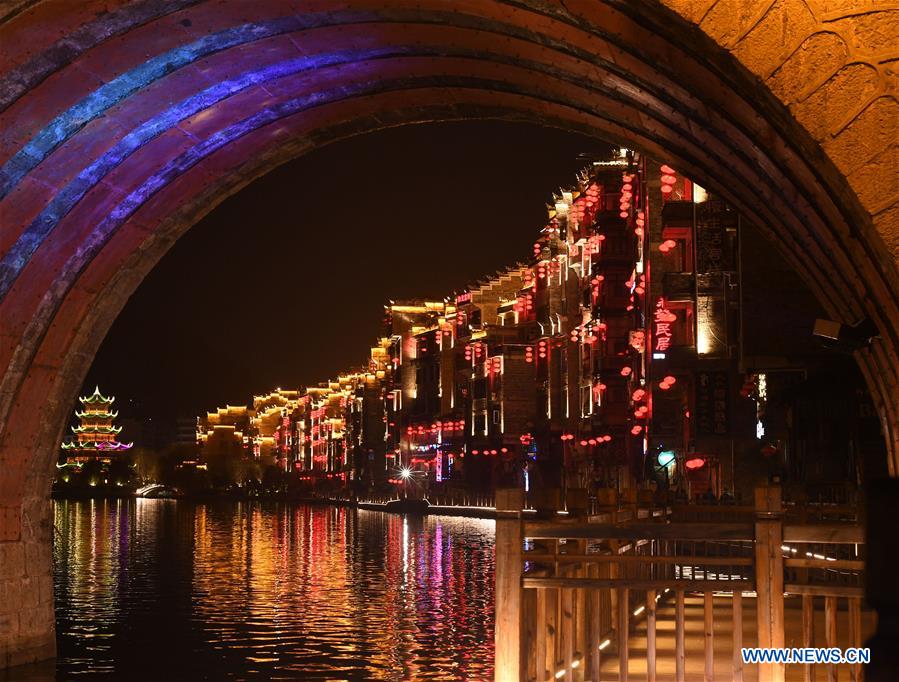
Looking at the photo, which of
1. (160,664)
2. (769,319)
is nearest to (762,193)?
(160,664)

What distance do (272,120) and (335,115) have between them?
0.89m

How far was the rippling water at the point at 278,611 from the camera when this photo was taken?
16.8 m

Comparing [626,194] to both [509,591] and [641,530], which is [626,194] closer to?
[641,530]

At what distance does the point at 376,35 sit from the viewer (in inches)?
504

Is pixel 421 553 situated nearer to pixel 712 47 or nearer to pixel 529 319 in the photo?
pixel 712 47

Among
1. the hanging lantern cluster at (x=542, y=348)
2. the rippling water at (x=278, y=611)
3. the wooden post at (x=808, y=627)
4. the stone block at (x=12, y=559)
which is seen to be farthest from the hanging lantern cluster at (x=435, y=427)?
the wooden post at (x=808, y=627)

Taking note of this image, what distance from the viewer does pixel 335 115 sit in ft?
52.5

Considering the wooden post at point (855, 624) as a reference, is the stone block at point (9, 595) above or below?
below

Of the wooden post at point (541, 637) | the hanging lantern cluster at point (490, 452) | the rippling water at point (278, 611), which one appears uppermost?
the wooden post at point (541, 637)

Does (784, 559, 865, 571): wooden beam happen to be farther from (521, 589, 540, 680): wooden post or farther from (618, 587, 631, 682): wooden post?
(521, 589, 540, 680): wooden post

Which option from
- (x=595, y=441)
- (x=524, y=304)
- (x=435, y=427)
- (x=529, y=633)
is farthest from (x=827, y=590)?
(x=435, y=427)

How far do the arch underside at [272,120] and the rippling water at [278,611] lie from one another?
3616 millimetres

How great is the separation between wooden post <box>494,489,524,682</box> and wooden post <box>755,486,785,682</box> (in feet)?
6.05

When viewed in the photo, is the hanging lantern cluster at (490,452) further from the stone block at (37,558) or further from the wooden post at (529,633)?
the wooden post at (529,633)
